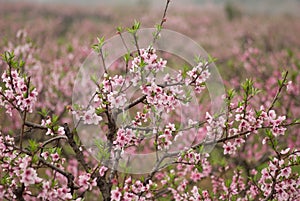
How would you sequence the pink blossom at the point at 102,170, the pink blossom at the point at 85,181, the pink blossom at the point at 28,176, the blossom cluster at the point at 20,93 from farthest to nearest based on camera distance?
the pink blossom at the point at 102,170 → the pink blossom at the point at 85,181 → the blossom cluster at the point at 20,93 → the pink blossom at the point at 28,176

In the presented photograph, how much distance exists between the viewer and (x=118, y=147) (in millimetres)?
2828

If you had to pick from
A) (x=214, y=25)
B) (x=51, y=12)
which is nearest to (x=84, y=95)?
(x=214, y=25)

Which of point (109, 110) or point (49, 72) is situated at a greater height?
point (49, 72)

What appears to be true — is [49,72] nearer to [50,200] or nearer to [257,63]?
[257,63]

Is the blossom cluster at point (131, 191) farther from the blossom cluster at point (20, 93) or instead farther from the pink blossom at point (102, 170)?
the blossom cluster at point (20, 93)

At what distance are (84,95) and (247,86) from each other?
4.29 metres

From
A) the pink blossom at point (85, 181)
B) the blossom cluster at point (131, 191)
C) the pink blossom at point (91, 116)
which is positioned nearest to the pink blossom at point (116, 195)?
the blossom cluster at point (131, 191)

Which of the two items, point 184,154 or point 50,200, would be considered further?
point 184,154

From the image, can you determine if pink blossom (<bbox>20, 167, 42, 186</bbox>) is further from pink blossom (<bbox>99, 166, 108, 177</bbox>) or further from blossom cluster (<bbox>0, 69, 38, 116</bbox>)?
pink blossom (<bbox>99, 166, 108, 177</bbox>)

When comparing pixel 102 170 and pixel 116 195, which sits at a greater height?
pixel 102 170

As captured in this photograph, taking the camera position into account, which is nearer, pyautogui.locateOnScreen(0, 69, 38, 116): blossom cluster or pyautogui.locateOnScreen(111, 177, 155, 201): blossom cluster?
pyautogui.locateOnScreen(0, 69, 38, 116): blossom cluster

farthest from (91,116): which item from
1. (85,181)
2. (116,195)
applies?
(116,195)

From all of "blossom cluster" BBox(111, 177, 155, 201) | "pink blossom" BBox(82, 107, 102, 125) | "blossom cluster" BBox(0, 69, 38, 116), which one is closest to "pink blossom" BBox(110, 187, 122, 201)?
"blossom cluster" BBox(111, 177, 155, 201)

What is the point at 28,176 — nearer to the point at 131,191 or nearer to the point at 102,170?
the point at 102,170
